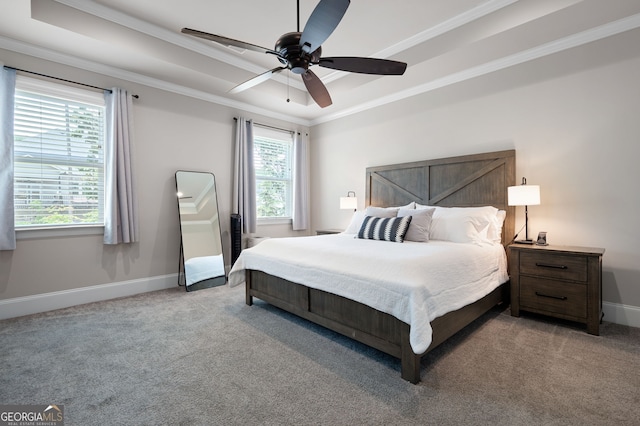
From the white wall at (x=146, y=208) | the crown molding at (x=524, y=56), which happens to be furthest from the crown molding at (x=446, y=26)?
the white wall at (x=146, y=208)

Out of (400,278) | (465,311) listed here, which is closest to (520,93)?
(465,311)

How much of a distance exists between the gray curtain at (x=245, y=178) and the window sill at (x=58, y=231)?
1.78 m

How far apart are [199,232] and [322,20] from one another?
3.34 meters

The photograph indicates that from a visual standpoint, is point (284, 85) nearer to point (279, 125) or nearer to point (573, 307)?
point (279, 125)

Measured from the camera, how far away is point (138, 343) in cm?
237

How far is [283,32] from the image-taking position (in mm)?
3314

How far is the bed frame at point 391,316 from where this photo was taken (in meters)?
2.00

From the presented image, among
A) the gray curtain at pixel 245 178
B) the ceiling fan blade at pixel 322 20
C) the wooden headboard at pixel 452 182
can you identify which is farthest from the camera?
the gray curtain at pixel 245 178

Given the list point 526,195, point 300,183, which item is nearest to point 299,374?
point 526,195

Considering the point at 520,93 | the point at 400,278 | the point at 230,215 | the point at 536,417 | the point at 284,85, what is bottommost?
the point at 536,417

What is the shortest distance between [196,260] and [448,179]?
3544mm

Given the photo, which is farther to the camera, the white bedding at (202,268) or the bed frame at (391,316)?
the white bedding at (202,268)

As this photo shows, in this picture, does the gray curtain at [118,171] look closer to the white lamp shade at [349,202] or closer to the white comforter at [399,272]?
the white comforter at [399,272]
